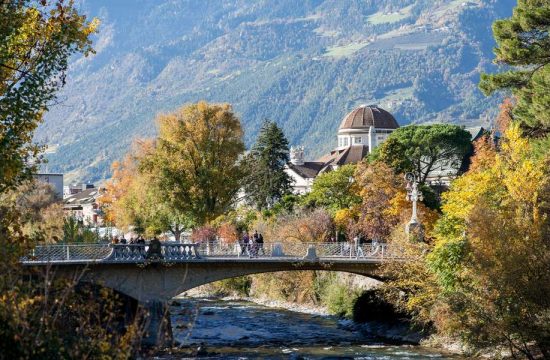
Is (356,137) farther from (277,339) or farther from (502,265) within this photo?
(502,265)

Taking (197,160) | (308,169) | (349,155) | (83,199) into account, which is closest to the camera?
(197,160)

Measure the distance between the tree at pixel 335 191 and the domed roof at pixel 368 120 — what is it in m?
68.7

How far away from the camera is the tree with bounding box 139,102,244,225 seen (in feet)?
234

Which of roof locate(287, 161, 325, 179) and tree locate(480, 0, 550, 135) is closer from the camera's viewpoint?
tree locate(480, 0, 550, 135)

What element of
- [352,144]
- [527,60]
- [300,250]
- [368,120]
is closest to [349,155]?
[352,144]

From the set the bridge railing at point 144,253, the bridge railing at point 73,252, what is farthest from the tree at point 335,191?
the bridge railing at point 73,252

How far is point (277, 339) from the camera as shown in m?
49.9

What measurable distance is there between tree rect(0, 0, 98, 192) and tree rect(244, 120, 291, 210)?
6584 centimetres

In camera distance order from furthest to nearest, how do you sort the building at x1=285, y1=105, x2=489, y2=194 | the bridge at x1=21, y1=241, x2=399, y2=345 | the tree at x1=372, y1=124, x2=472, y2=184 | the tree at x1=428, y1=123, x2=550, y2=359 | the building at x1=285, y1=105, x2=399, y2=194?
the building at x1=285, y1=105, x2=399, y2=194, the building at x1=285, y1=105, x2=489, y2=194, the tree at x1=372, y1=124, x2=472, y2=184, the bridge at x1=21, y1=241, x2=399, y2=345, the tree at x1=428, y1=123, x2=550, y2=359

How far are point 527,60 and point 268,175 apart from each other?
4511 cm

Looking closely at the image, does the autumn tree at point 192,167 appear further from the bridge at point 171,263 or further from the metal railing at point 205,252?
the bridge at point 171,263

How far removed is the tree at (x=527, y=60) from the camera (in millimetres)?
45969

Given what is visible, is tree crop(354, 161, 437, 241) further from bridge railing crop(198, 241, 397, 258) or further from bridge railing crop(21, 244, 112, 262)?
bridge railing crop(21, 244, 112, 262)

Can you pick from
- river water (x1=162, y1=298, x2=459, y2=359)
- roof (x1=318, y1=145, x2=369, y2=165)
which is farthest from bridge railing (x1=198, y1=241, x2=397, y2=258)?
roof (x1=318, y1=145, x2=369, y2=165)
